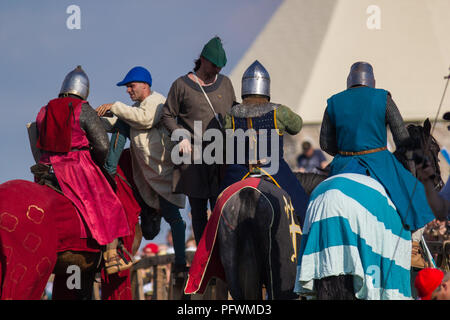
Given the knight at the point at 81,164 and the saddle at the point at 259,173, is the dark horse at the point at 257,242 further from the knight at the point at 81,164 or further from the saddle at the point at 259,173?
the knight at the point at 81,164

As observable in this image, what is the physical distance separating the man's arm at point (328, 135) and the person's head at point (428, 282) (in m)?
1.69

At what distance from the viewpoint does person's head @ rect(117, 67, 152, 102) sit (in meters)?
10.2

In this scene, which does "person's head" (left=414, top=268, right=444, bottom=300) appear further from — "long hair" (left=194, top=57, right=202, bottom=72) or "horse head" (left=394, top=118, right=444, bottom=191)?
"long hair" (left=194, top=57, right=202, bottom=72)

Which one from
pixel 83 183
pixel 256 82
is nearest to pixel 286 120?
pixel 256 82

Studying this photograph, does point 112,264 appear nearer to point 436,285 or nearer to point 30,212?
point 30,212

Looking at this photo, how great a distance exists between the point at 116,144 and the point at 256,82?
73.6 inches

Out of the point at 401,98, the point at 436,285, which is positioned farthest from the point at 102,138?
the point at 401,98

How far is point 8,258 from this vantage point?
8312mm

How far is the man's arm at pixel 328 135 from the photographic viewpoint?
824cm

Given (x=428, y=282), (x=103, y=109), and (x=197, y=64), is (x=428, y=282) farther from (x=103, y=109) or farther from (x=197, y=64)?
(x=103, y=109)

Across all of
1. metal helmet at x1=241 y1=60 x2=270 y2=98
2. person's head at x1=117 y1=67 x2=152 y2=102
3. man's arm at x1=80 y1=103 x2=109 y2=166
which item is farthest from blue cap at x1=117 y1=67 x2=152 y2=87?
metal helmet at x1=241 y1=60 x2=270 y2=98

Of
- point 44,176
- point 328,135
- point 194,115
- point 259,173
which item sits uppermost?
point 194,115

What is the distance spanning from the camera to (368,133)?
796 cm
